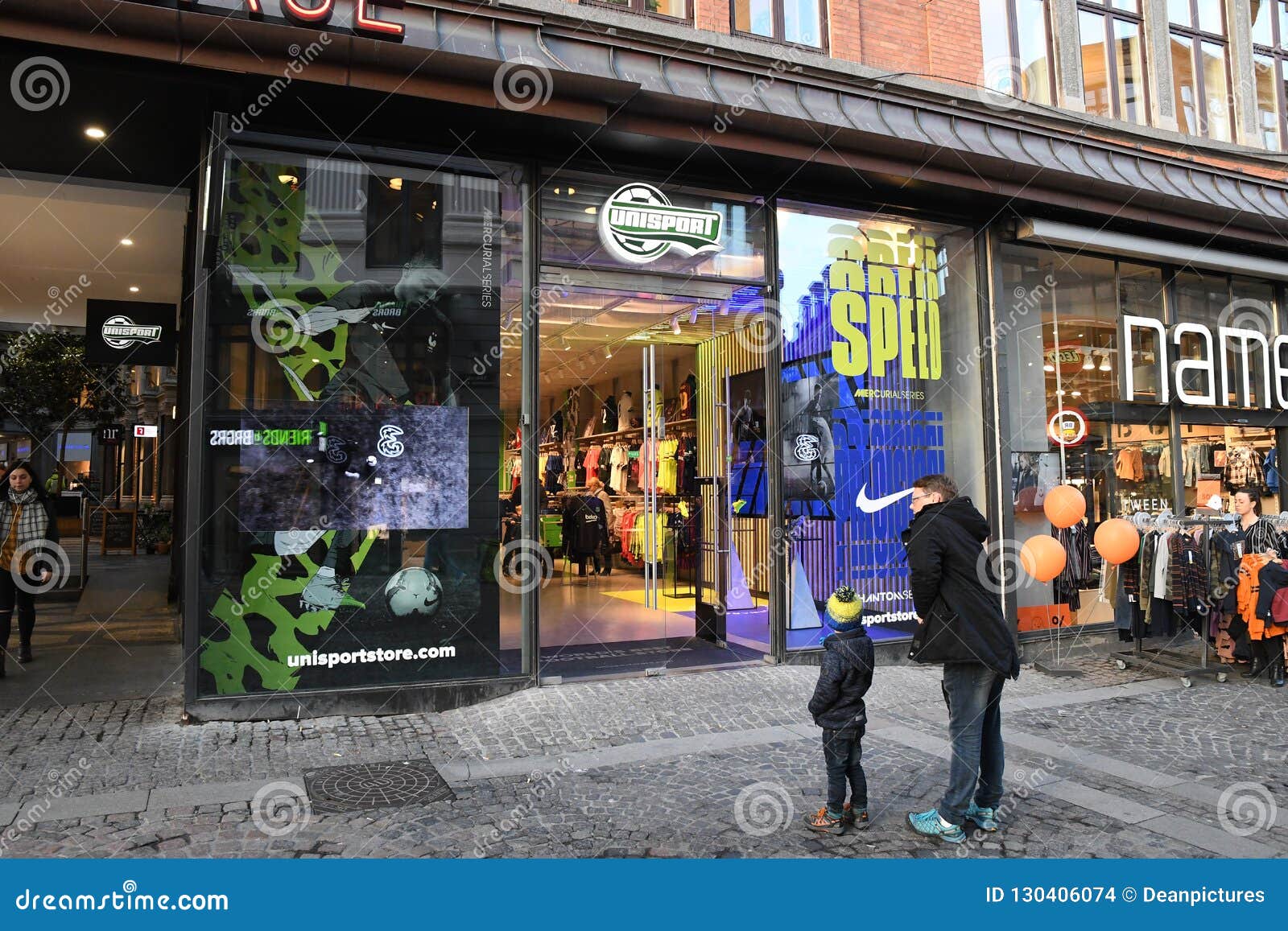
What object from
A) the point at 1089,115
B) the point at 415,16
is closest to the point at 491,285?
the point at 415,16

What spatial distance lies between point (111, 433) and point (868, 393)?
2265 centimetres

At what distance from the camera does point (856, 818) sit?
14.5 feet

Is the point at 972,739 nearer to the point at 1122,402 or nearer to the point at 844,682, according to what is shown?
the point at 844,682

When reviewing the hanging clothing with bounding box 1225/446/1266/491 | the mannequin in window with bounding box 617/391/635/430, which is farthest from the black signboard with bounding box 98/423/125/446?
the hanging clothing with bounding box 1225/446/1266/491

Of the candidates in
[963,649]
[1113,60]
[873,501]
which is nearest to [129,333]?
[873,501]

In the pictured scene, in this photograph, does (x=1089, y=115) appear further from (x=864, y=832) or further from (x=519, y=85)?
(x=864, y=832)

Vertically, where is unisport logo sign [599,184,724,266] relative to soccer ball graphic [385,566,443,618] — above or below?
above

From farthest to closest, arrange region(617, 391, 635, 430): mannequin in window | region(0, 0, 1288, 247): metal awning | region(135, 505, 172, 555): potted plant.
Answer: region(135, 505, 172, 555): potted plant < region(617, 391, 635, 430): mannequin in window < region(0, 0, 1288, 247): metal awning

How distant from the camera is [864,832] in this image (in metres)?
4.36

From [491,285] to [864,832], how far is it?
5.09 m

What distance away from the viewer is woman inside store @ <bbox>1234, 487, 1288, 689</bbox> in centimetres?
792

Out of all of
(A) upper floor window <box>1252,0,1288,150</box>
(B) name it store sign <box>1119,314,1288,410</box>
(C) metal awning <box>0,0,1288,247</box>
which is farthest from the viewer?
(A) upper floor window <box>1252,0,1288,150</box>

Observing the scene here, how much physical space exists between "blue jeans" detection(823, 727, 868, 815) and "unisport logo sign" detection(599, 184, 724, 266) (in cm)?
497

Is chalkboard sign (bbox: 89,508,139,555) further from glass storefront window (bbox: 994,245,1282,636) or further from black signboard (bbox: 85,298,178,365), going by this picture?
glass storefront window (bbox: 994,245,1282,636)
